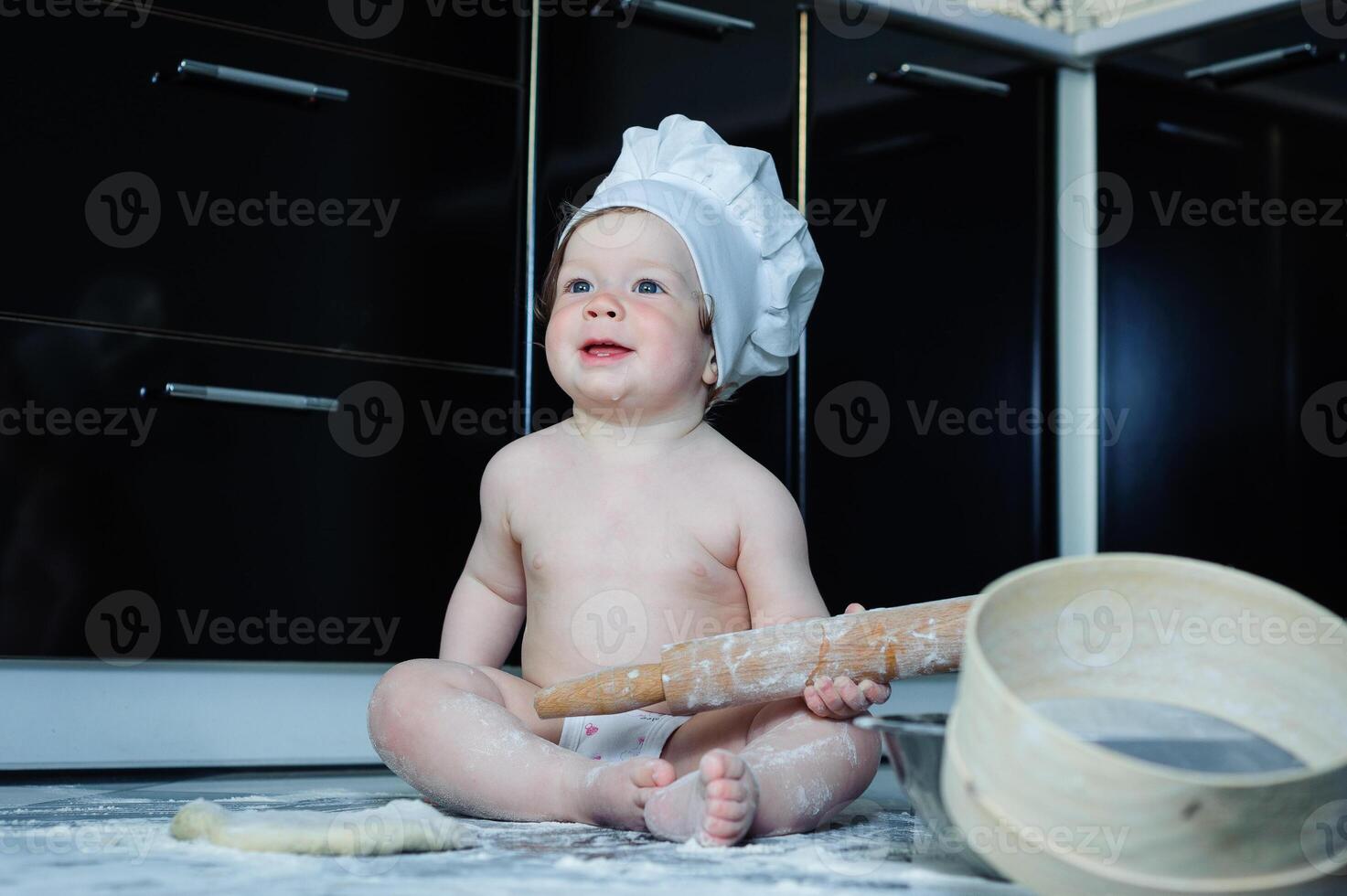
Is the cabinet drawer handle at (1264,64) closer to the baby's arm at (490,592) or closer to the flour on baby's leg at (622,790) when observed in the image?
the baby's arm at (490,592)

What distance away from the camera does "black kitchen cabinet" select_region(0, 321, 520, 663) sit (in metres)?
1.40

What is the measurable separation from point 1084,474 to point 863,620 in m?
1.13

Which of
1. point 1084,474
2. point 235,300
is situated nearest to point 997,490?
point 1084,474

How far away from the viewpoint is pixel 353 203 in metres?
1.56

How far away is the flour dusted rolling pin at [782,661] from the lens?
0.98 m

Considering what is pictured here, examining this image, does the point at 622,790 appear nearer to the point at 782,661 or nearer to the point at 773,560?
the point at 782,661

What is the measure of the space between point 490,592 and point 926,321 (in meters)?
0.81

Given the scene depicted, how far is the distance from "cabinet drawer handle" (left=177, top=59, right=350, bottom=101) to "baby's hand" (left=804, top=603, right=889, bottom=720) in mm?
864

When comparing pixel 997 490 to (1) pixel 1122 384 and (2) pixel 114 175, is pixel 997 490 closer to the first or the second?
(1) pixel 1122 384

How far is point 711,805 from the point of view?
860mm

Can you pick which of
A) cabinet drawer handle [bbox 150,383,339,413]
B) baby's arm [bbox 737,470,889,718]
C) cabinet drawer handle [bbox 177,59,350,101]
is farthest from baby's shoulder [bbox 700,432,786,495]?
cabinet drawer handle [bbox 177,59,350,101]

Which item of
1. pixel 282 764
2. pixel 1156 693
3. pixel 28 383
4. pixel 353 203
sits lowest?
pixel 282 764

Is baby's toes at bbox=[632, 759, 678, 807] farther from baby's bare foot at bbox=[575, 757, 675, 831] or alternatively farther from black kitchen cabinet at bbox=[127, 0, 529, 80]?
black kitchen cabinet at bbox=[127, 0, 529, 80]

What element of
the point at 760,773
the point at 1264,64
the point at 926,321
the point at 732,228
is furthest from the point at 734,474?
the point at 1264,64
